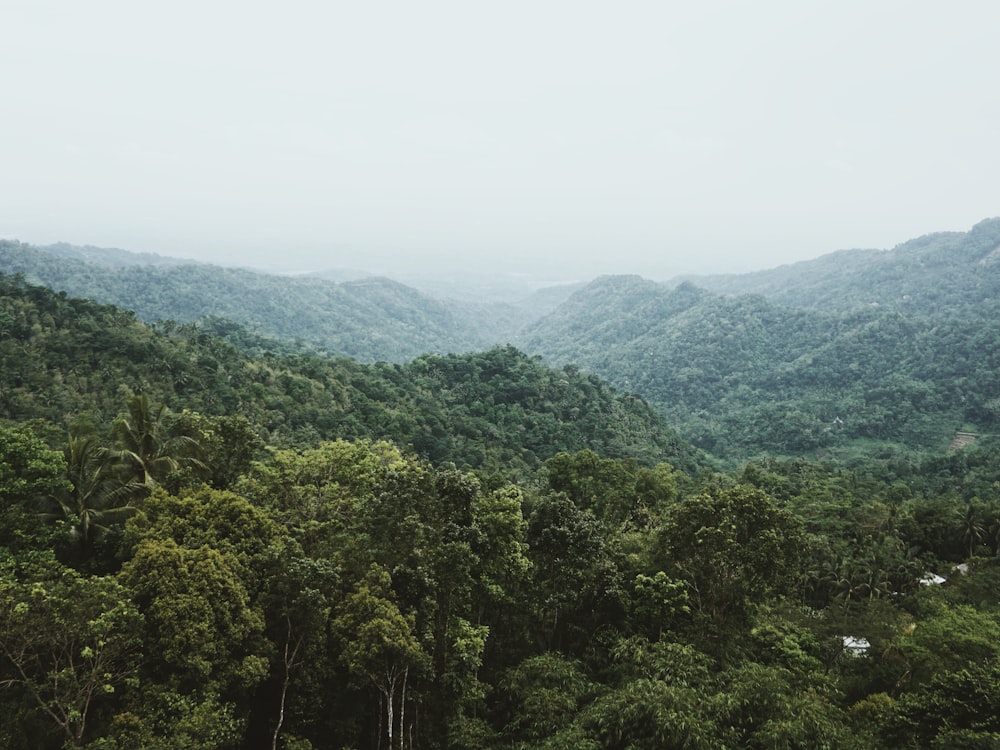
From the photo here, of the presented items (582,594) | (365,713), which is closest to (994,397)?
(582,594)

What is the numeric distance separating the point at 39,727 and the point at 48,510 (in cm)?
631

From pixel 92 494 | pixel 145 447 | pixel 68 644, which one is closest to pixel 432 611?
pixel 68 644

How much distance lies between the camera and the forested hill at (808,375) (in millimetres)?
86062

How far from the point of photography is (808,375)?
117 m

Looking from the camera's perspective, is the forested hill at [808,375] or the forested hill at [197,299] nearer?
the forested hill at [808,375]

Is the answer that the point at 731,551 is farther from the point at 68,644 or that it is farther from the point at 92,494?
the point at 92,494

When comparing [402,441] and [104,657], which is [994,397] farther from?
[104,657]

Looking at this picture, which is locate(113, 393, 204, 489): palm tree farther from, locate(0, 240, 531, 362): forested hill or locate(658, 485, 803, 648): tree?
locate(0, 240, 531, 362): forested hill

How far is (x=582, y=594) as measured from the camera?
16359mm

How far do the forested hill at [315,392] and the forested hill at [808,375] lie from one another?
93.3 ft

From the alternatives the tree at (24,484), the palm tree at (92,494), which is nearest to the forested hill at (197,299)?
the palm tree at (92,494)

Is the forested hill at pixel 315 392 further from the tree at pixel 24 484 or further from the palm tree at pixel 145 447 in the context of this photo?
the tree at pixel 24 484

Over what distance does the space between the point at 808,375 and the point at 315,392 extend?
331 feet

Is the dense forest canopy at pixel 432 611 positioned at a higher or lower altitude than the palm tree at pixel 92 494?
lower
